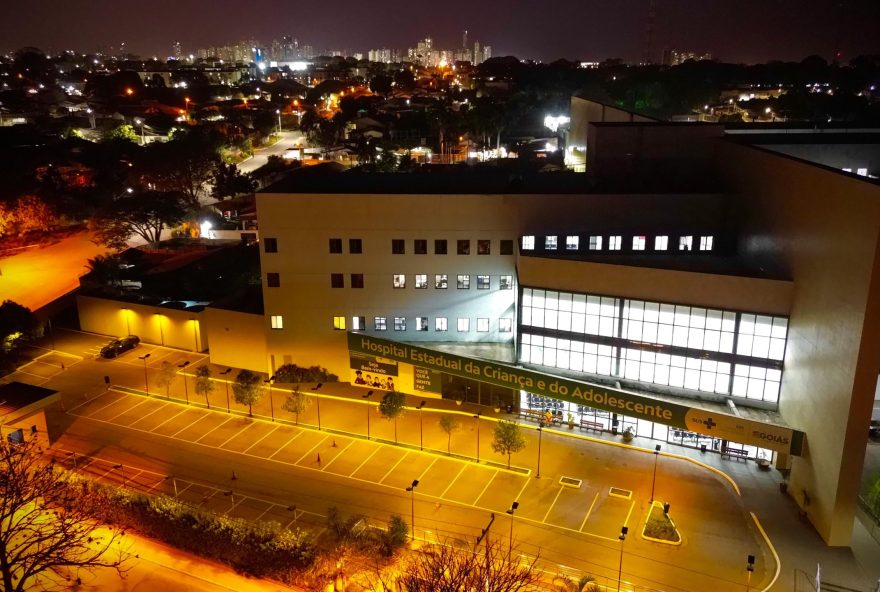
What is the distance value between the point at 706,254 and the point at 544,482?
14774 mm

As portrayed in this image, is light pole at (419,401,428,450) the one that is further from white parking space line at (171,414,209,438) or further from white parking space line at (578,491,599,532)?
white parking space line at (171,414,209,438)

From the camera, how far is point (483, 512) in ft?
85.9

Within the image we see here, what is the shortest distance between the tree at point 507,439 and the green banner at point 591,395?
2.81 metres

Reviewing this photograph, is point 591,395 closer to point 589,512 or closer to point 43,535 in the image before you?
point 589,512

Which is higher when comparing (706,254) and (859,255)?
(859,255)

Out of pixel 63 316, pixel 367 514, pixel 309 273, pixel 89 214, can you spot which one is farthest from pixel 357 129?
pixel 367 514

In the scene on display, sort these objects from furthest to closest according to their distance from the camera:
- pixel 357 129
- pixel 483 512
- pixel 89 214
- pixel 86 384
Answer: pixel 357 129 → pixel 89 214 → pixel 86 384 → pixel 483 512

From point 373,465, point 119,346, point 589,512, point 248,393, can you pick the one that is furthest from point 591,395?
point 119,346

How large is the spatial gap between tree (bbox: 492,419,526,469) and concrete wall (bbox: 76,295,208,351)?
22.5 meters

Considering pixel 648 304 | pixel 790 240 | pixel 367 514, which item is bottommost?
pixel 367 514

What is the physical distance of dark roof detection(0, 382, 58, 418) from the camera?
99.5 feet

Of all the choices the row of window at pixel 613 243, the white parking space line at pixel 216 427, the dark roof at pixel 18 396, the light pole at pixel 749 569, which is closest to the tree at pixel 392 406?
the white parking space line at pixel 216 427

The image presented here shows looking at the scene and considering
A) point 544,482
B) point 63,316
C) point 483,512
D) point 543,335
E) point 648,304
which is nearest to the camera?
point 483,512

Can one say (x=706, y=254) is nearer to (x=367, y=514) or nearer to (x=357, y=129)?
(x=367, y=514)
